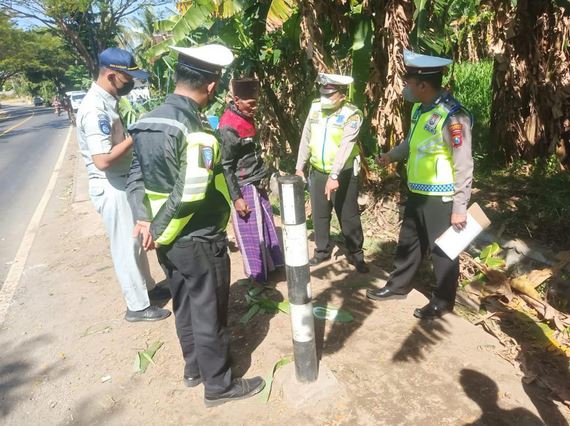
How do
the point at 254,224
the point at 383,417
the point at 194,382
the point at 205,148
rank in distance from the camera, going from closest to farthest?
the point at 205,148, the point at 383,417, the point at 194,382, the point at 254,224

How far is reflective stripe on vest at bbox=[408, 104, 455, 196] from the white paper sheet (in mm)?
255

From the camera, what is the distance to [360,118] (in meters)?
3.81

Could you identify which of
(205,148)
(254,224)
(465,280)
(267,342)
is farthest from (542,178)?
(205,148)

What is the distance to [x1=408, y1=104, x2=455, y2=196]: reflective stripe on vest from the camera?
2.96 m

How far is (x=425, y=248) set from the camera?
3.51 metres

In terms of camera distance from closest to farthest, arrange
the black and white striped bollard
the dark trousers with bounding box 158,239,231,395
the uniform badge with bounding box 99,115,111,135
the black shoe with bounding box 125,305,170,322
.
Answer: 1. the black and white striped bollard
2. the dark trousers with bounding box 158,239,231,395
3. the uniform badge with bounding box 99,115,111,135
4. the black shoe with bounding box 125,305,170,322

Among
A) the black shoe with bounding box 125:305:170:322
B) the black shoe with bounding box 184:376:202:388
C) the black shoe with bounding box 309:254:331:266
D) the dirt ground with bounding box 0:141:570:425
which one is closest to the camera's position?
the dirt ground with bounding box 0:141:570:425

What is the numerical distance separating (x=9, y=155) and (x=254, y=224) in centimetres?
1321

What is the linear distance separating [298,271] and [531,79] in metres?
4.39

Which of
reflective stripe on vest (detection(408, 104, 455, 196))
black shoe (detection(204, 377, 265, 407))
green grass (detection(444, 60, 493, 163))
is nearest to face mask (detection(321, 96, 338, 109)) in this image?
reflective stripe on vest (detection(408, 104, 455, 196))

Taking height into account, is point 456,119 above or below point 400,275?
above

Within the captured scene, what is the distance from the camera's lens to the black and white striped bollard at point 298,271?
229cm

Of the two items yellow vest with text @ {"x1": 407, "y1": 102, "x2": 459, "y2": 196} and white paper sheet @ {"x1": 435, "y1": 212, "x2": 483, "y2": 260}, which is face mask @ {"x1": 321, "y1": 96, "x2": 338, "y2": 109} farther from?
white paper sheet @ {"x1": 435, "y1": 212, "x2": 483, "y2": 260}

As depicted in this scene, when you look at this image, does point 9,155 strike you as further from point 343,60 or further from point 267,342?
point 267,342
